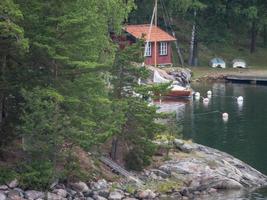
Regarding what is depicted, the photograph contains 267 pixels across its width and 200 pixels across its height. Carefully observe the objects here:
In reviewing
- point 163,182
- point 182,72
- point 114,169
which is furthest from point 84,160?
point 182,72

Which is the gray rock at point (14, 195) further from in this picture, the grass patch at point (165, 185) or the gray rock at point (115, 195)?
the grass patch at point (165, 185)

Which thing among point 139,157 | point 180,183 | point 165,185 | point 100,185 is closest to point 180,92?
point 139,157

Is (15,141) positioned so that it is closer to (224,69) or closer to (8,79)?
(8,79)

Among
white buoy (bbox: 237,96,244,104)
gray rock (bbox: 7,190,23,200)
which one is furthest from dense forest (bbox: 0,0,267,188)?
white buoy (bbox: 237,96,244,104)

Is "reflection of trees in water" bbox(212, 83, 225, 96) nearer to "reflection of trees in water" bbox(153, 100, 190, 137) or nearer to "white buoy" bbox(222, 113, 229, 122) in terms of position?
"reflection of trees in water" bbox(153, 100, 190, 137)

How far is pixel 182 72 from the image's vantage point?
87.9 metres

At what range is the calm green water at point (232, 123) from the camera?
51919 mm

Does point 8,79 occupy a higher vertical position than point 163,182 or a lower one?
higher

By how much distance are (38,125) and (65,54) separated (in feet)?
14.7

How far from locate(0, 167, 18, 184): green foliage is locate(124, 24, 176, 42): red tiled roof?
55240 mm

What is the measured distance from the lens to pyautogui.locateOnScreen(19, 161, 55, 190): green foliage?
111ft

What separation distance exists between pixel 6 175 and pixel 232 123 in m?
33.1

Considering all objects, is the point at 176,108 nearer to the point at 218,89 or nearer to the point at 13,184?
the point at 218,89

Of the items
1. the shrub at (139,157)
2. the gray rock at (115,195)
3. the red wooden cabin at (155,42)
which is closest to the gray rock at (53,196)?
the gray rock at (115,195)
